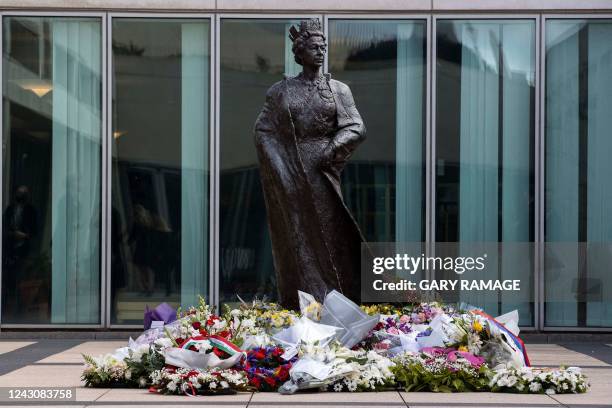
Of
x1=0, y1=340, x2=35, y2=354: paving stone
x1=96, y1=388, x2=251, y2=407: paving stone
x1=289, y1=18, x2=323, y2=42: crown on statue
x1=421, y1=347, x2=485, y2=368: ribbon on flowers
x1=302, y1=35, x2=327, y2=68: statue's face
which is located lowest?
x1=0, y1=340, x2=35, y2=354: paving stone

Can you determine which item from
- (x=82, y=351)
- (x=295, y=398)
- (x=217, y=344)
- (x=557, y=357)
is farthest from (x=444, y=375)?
(x=82, y=351)

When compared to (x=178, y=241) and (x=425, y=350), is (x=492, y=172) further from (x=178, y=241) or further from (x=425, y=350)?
(x=425, y=350)

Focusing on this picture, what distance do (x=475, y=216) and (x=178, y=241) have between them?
14.6 feet

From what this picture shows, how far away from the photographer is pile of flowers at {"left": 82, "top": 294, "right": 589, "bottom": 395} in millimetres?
9078

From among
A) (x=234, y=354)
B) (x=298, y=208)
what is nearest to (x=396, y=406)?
(x=234, y=354)

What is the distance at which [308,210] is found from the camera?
10742 millimetres

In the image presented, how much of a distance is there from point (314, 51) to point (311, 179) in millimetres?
1225

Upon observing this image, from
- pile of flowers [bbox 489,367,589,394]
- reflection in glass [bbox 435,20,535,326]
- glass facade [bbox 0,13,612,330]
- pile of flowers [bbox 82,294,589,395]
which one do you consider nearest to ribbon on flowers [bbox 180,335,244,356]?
pile of flowers [bbox 82,294,589,395]

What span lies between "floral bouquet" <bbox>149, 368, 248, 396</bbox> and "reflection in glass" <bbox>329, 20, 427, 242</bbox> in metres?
7.81

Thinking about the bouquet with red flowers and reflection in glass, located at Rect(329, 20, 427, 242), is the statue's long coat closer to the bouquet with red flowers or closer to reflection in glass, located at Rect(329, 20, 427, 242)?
the bouquet with red flowers

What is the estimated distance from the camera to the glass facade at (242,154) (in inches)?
656

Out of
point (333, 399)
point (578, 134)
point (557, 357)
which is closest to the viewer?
point (333, 399)

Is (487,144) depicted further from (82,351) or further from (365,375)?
(365,375)

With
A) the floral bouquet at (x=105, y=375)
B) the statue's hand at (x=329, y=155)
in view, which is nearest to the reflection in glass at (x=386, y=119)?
the statue's hand at (x=329, y=155)
